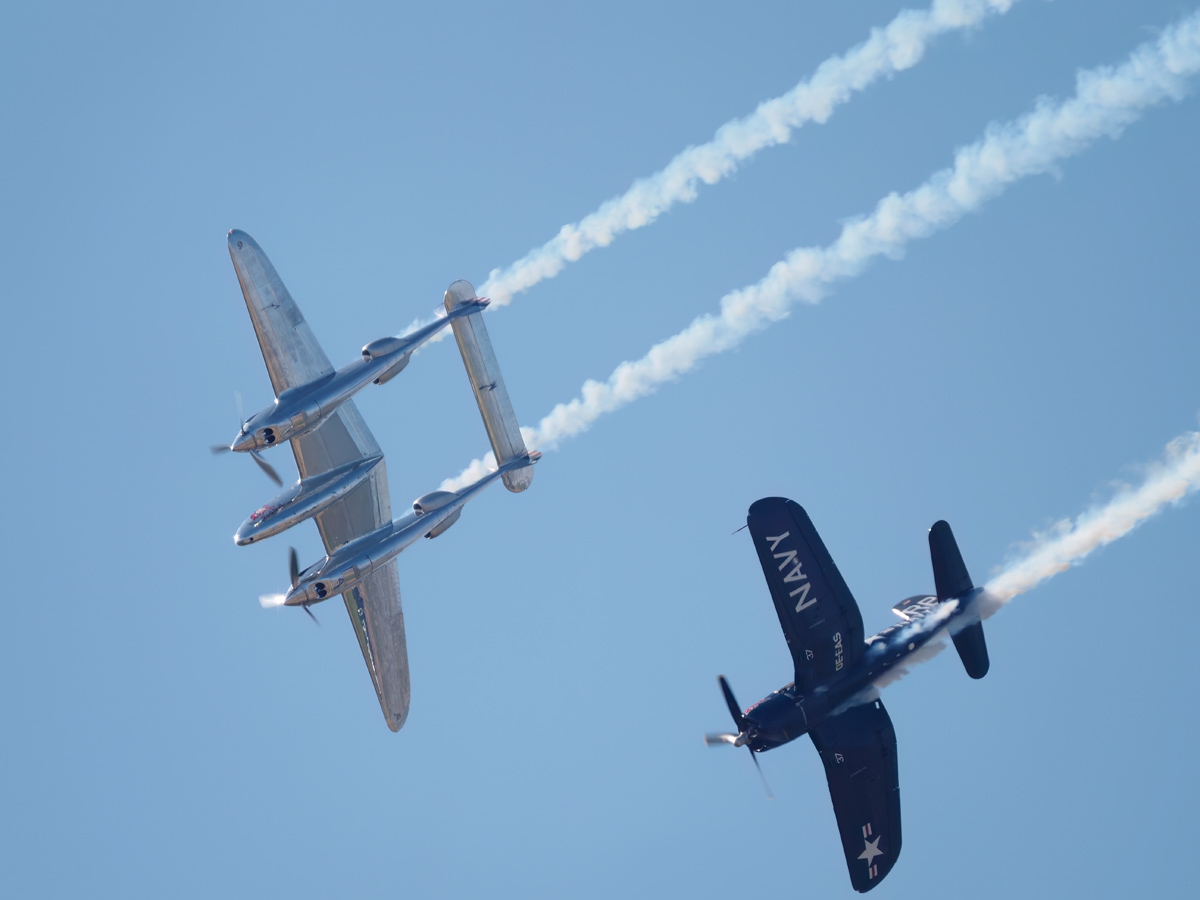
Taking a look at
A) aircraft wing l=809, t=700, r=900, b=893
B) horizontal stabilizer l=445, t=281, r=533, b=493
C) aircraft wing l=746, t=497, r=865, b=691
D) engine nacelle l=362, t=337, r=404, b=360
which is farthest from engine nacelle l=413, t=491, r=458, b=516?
aircraft wing l=809, t=700, r=900, b=893

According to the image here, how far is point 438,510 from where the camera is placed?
53.6 metres

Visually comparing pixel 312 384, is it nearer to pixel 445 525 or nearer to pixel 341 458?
pixel 341 458

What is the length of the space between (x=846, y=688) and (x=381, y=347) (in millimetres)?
21788

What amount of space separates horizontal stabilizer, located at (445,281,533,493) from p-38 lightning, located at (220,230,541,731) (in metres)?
0.04

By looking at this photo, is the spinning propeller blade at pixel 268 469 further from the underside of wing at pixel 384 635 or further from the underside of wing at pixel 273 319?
the underside of wing at pixel 384 635

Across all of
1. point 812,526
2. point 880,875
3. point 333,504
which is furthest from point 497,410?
point 880,875

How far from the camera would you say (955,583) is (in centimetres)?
4288

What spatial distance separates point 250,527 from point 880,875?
26099mm

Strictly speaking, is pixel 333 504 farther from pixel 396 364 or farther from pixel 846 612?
pixel 846 612

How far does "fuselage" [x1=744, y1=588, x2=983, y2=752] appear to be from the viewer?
4231cm

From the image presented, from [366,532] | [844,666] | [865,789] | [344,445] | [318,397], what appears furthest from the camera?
[366,532]

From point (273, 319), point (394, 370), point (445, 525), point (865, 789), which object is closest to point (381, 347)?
point (394, 370)

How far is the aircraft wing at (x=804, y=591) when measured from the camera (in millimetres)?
43688

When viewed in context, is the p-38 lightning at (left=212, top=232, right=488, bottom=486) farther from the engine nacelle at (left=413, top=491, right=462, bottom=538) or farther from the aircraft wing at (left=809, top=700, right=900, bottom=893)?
the aircraft wing at (left=809, top=700, right=900, bottom=893)
